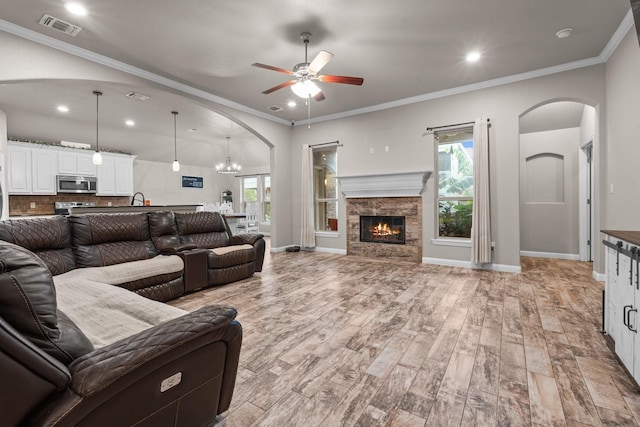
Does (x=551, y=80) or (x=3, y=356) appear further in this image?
(x=551, y=80)

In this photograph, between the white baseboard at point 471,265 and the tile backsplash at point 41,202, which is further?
the tile backsplash at point 41,202

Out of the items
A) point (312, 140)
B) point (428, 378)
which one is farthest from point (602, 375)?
point (312, 140)

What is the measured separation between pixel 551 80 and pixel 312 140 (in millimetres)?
4263

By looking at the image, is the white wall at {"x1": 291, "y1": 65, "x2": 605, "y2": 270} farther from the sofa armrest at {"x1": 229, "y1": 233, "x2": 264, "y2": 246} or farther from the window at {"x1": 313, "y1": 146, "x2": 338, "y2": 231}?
the sofa armrest at {"x1": 229, "y1": 233, "x2": 264, "y2": 246}

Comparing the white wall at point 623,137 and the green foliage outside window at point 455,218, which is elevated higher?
the white wall at point 623,137

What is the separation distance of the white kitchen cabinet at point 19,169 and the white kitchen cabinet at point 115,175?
1.38m

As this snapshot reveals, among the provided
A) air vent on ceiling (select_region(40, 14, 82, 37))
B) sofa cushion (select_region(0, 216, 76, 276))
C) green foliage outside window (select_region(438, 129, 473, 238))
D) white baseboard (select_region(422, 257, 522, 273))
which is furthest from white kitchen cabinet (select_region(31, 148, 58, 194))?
green foliage outside window (select_region(438, 129, 473, 238))

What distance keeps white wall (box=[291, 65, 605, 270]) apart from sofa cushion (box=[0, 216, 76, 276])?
451 cm

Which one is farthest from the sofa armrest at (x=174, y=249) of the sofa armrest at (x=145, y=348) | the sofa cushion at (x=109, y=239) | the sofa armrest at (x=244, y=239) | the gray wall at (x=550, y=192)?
the gray wall at (x=550, y=192)

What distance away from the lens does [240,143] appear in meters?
9.35

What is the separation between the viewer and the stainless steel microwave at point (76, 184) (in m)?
7.24

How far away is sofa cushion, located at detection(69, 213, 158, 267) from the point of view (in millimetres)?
3156

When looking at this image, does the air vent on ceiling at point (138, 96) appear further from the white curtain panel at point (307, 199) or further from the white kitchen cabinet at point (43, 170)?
the white kitchen cabinet at point (43, 170)

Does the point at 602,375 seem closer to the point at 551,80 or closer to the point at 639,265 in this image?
the point at 639,265
